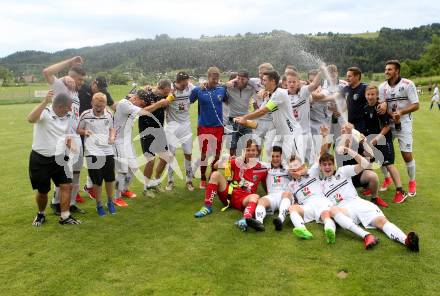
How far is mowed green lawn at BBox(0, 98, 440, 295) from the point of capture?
→ 437 cm

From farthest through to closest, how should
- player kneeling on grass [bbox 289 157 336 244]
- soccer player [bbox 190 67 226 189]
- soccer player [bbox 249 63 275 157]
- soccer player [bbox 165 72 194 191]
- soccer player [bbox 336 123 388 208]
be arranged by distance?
soccer player [bbox 190 67 226 189] < soccer player [bbox 165 72 194 191] < soccer player [bbox 249 63 275 157] < soccer player [bbox 336 123 388 208] < player kneeling on grass [bbox 289 157 336 244]

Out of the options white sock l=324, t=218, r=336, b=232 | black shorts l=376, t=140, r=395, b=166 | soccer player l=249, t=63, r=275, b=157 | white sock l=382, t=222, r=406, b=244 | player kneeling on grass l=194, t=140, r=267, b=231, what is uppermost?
soccer player l=249, t=63, r=275, b=157

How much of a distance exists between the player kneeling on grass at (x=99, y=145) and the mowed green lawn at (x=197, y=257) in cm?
56

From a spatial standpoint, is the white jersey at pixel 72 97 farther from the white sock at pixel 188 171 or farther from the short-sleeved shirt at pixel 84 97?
the white sock at pixel 188 171

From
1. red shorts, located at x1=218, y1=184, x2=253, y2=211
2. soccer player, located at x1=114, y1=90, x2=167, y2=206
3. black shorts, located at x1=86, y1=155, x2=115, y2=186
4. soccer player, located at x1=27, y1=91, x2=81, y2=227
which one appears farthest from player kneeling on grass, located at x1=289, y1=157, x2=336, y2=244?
soccer player, located at x1=27, y1=91, x2=81, y2=227

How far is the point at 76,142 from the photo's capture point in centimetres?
691

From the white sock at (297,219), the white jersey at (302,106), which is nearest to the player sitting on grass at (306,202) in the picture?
the white sock at (297,219)

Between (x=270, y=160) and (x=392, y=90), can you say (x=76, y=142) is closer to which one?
(x=270, y=160)

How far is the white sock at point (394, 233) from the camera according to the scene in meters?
5.28

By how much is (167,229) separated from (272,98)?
2795 millimetres

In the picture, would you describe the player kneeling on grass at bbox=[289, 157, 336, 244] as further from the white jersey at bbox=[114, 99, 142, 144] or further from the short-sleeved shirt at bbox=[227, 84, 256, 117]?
the white jersey at bbox=[114, 99, 142, 144]

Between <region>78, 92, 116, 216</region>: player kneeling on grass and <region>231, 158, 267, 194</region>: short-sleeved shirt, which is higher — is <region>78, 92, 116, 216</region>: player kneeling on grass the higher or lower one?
the higher one

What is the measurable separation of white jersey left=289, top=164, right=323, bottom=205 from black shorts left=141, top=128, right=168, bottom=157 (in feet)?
9.58

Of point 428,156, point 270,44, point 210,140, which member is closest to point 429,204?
point 210,140
